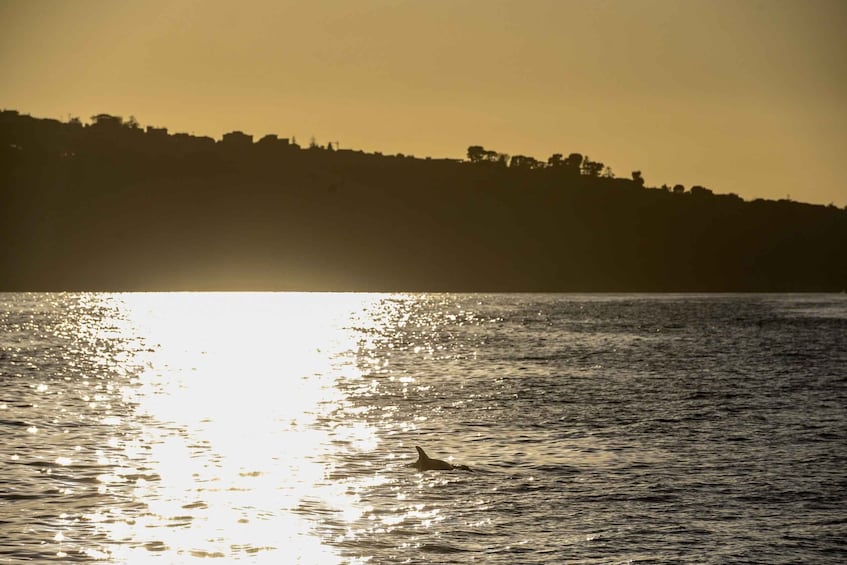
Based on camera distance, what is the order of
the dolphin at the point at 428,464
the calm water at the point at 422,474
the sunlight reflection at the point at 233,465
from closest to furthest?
the sunlight reflection at the point at 233,465 → the calm water at the point at 422,474 → the dolphin at the point at 428,464

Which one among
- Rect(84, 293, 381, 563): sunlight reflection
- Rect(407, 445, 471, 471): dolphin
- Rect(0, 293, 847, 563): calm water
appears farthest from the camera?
Rect(407, 445, 471, 471): dolphin

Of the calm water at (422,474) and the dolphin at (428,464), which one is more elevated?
the dolphin at (428,464)

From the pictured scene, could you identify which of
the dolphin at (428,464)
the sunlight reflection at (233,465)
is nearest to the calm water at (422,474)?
the sunlight reflection at (233,465)

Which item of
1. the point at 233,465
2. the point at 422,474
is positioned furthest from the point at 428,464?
the point at 233,465

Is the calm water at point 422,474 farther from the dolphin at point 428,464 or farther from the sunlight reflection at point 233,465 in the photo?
the dolphin at point 428,464

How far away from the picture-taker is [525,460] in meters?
49.7

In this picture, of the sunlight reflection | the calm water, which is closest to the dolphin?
the calm water

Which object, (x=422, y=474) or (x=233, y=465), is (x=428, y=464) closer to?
(x=422, y=474)

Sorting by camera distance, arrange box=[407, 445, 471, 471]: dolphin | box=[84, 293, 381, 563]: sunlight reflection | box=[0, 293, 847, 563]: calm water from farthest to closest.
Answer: box=[407, 445, 471, 471]: dolphin
box=[0, 293, 847, 563]: calm water
box=[84, 293, 381, 563]: sunlight reflection

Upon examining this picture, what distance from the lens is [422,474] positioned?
44.9 meters

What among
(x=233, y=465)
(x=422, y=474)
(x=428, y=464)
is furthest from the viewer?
(x=233, y=465)

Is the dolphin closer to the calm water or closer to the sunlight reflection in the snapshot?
the calm water

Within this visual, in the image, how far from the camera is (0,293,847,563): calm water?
34531mm

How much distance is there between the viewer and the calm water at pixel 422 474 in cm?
3453
